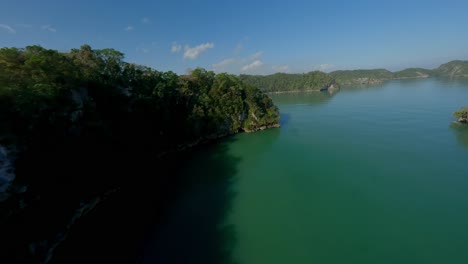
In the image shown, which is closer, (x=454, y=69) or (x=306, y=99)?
(x=306, y=99)

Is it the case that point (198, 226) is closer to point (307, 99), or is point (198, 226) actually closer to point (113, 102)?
point (113, 102)

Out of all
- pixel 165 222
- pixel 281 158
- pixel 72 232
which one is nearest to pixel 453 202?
pixel 281 158

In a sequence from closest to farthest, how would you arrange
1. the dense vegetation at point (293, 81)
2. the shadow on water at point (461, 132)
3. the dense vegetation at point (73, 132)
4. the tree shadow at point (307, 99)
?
1. the dense vegetation at point (73, 132)
2. the shadow on water at point (461, 132)
3. the tree shadow at point (307, 99)
4. the dense vegetation at point (293, 81)

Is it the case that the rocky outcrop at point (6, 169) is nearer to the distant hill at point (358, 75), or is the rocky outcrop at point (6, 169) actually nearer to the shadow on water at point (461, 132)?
the shadow on water at point (461, 132)

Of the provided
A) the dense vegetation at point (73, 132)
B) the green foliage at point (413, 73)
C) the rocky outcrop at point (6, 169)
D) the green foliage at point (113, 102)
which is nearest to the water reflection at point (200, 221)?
the dense vegetation at point (73, 132)

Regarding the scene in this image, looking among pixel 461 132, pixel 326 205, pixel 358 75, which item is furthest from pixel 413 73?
pixel 326 205

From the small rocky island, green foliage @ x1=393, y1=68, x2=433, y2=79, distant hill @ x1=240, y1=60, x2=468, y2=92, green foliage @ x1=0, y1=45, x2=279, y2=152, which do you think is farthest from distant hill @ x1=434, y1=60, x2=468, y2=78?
green foliage @ x1=0, y1=45, x2=279, y2=152

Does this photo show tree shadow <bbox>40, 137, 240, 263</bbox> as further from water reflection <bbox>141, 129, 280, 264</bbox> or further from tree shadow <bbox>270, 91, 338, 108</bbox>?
tree shadow <bbox>270, 91, 338, 108</bbox>

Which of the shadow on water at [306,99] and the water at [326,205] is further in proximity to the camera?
the shadow on water at [306,99]
